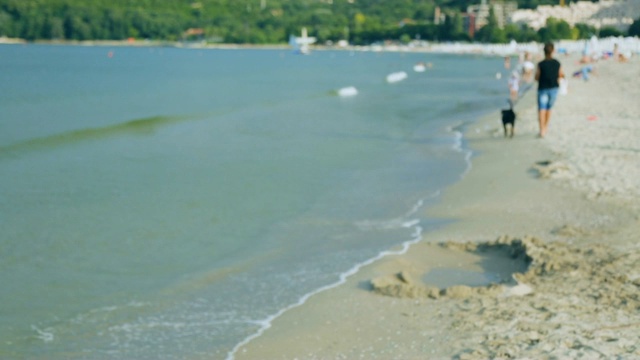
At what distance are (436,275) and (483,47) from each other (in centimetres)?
17161

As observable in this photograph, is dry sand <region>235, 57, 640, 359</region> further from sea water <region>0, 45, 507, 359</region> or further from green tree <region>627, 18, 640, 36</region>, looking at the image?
green tree <region>627, 18, 640, 36</region>

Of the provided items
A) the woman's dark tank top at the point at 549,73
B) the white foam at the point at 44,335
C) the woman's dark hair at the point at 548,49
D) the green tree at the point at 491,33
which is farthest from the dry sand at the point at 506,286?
the green tree at the point at 491,33

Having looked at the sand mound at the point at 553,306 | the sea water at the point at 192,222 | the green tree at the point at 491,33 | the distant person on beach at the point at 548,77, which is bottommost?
the green tree at the point at 491,33

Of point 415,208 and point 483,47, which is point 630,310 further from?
point 483,47

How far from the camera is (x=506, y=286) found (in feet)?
20.9

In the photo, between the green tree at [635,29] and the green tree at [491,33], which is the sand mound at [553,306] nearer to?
the green tree at [635,29]

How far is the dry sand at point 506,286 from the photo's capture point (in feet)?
16.9

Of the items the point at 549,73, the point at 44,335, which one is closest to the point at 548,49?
the point at 549,73

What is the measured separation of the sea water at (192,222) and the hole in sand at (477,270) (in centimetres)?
76

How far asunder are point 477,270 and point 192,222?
161 inches

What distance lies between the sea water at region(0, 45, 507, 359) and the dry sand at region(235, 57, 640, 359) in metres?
0.39

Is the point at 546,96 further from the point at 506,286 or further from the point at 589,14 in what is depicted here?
the point at 589,14

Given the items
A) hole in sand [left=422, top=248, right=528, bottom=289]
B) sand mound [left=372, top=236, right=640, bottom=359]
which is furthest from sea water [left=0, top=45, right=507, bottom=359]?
sand mound [left=372, top=236, right=640, bottom=359]

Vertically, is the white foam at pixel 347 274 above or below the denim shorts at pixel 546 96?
below
